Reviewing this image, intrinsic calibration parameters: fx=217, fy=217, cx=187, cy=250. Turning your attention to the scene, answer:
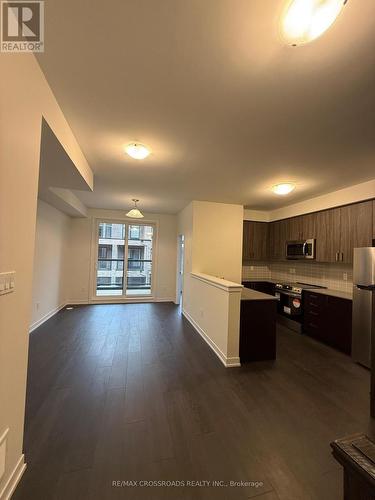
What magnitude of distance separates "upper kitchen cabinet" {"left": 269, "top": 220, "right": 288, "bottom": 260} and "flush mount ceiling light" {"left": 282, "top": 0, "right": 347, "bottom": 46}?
4439mm

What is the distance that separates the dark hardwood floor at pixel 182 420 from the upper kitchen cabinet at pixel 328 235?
1674 millimetres

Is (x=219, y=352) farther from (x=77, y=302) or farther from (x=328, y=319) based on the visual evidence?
(x=77, y=302)

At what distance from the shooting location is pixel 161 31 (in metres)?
1.22

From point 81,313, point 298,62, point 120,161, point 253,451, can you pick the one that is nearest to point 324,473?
point 253,451

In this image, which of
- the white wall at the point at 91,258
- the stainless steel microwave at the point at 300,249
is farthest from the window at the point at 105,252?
the stainless steel microwave at the point at 300,249

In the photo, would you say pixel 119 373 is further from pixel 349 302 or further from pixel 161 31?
pixel 349 302

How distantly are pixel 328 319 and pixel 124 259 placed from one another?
5201 mm

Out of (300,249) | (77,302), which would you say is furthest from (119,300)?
(300,249)

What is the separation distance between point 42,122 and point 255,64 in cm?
155

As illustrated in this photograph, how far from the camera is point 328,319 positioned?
3.62m

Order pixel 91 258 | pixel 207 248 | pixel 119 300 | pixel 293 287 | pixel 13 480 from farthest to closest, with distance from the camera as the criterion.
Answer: pixel 119 300, pixel 91 258, pixel 207 248, pixel 293 287, pixel 13 480

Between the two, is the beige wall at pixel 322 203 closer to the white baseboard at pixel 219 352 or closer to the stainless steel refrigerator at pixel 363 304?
the stainless steel refrigerator at pixel 363 304

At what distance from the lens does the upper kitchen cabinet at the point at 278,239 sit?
17.0 feet

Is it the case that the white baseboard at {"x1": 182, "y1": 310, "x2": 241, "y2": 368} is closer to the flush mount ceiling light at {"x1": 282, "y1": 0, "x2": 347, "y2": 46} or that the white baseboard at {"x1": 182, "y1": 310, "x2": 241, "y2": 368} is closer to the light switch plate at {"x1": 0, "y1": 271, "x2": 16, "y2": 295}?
the light switch plate at {"x1": 0, "y1": 271, "x2": 16, "y2": 295}
